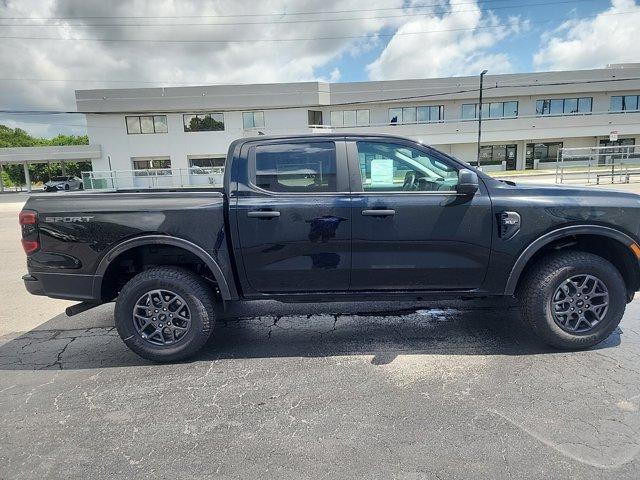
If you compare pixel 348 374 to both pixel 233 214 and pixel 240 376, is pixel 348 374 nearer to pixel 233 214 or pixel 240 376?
pixel 240 376

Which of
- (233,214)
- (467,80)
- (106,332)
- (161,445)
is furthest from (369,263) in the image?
(467,80)

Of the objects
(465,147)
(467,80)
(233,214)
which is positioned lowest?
(233,214)

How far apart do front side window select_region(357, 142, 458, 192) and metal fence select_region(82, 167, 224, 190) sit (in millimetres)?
24292

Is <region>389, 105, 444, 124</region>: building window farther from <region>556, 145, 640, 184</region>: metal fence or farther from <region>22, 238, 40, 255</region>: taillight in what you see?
<region>22, 238, 40, 255</region>: taillight

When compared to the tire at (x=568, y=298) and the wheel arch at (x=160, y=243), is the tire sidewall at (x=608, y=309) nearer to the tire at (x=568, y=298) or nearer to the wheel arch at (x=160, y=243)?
the tire at (x=568, y=298)

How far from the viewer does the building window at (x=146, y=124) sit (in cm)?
3375

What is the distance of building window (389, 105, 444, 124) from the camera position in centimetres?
3791

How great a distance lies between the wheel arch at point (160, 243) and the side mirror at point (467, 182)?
216 centimetres

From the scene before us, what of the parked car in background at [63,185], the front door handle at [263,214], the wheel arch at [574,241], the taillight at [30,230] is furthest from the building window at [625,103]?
the parked car in background at [63,185]

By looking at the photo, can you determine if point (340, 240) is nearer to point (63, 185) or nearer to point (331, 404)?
point (331, 404)

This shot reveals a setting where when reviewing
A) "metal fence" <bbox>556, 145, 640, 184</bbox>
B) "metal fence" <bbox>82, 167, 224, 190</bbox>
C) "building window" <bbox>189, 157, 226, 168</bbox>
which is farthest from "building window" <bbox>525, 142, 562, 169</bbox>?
"metal fence" <bbox>82, 167, 224, 190</bbox>

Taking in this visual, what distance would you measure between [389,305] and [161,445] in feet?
10.2

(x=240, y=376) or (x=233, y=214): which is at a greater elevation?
(x=233, y=214)

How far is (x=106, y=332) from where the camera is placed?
4523mm
